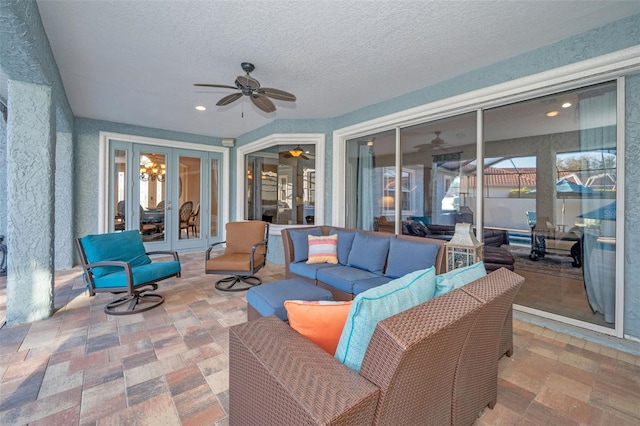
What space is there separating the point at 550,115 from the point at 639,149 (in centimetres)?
81

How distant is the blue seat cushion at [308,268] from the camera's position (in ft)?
10.8

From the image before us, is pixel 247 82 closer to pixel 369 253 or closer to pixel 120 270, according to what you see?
pixel 369 253

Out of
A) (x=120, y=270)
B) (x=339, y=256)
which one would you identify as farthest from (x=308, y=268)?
(x=120, y=270)

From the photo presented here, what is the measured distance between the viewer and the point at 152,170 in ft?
18.8

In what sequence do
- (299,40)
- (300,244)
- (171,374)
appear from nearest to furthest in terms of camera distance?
(171,374) → (299,40) → (300,244)

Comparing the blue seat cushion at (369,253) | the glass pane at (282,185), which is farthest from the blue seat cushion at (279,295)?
the glass pane at (282,185)

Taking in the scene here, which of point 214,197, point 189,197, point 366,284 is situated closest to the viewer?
point 366,284

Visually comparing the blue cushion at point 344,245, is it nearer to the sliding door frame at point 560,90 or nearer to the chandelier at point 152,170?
the sliding door frame at point 560,90

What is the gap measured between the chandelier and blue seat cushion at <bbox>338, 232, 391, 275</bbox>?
464cm

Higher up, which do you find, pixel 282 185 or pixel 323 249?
pixel 282 185

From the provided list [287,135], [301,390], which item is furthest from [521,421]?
[287,135]

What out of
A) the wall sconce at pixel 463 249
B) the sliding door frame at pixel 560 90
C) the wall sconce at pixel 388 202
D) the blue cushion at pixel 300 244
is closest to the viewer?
the sliding door frame at pixel 560 90

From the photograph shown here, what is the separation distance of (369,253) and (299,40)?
228 centimetres

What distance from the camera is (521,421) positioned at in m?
1.54
